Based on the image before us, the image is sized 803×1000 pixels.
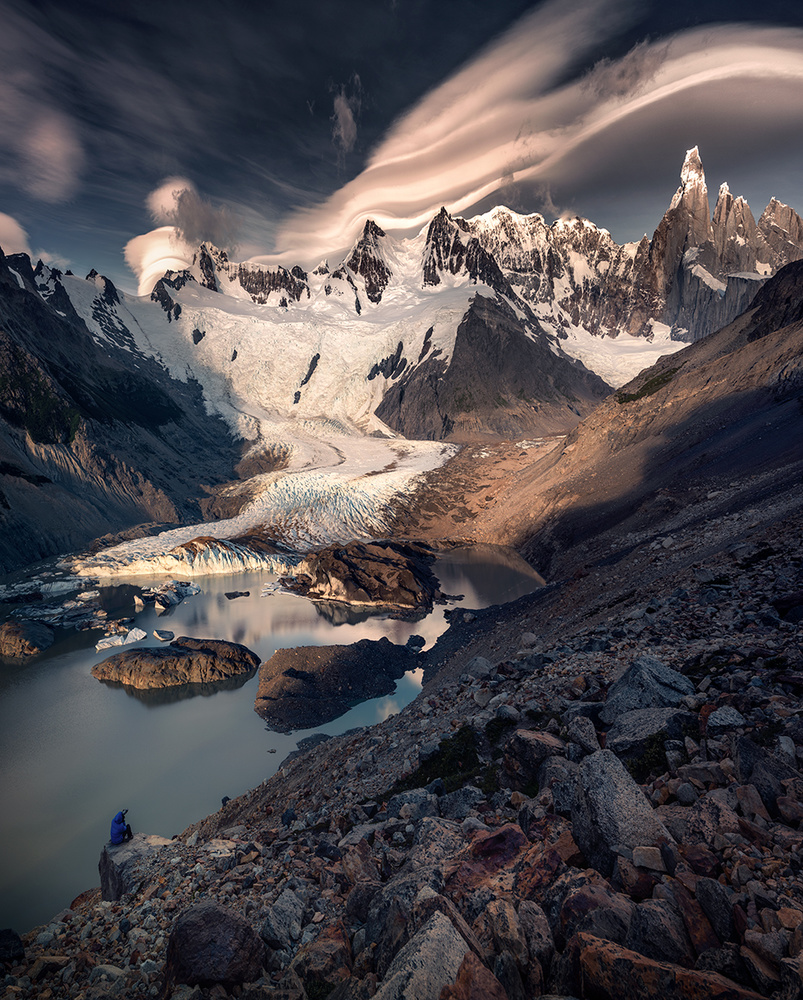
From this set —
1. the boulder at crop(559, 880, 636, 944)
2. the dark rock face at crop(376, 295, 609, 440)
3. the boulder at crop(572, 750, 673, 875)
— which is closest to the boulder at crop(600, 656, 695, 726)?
the boulder at crop(572, 750, 673, 875)

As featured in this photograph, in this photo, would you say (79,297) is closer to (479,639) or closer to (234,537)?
(234,537)

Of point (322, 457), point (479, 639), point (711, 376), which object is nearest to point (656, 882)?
point (479, 639)

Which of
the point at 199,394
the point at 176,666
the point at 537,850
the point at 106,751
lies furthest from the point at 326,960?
the point at 199,394

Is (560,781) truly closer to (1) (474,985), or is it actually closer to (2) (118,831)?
(1) (474,985)

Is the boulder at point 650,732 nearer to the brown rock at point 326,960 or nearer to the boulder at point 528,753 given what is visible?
the boulder at point 528,753

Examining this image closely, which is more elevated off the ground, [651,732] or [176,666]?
[176,666]

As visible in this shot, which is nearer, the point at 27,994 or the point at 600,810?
the point at 600,810

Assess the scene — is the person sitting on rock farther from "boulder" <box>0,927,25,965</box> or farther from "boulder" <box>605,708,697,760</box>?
"boulder" <box>605,708,697,760</box>
